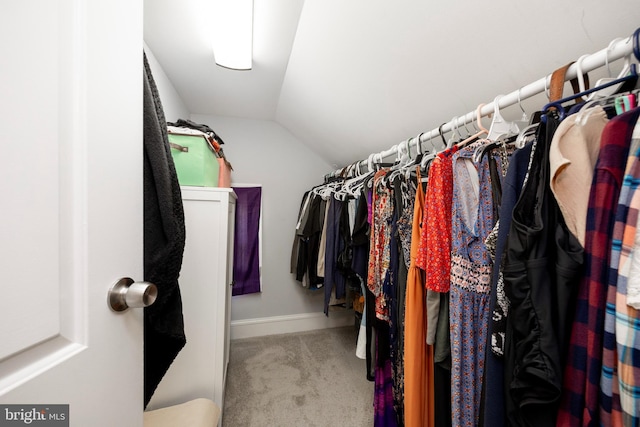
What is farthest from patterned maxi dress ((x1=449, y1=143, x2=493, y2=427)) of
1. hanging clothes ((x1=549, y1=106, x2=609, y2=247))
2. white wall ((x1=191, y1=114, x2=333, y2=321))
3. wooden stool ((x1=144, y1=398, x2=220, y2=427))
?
white wall ((x1=191, y1=114, x2=333, y2=321))

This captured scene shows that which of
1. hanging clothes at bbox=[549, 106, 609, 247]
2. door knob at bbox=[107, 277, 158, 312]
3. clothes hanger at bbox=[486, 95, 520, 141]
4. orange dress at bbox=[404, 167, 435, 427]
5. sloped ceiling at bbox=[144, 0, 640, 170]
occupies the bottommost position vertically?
orange dress at bbox=[404, 167, 435, 427]

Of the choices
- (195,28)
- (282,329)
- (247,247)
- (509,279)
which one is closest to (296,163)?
(247,247)

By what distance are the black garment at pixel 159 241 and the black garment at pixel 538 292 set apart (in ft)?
2.72

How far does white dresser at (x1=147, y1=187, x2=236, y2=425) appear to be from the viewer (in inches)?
44.0

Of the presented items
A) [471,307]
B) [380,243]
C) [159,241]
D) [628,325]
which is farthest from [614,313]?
[159,241]

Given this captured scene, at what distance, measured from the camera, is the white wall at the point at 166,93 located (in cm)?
149

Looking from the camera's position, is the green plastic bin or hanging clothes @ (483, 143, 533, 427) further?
the green plastic bin

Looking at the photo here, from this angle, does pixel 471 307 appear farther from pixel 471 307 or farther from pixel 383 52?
pixel 383 52

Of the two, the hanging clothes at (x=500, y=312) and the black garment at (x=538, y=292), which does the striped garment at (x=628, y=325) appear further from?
the hanging clothes at (x=500, y=312)

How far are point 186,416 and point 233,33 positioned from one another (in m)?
1.74

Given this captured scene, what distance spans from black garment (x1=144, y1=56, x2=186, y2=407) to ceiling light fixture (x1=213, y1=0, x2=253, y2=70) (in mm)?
630

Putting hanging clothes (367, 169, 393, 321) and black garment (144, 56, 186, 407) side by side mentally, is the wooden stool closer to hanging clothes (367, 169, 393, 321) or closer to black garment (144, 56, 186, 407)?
black garment (144, 56, 186, 407)

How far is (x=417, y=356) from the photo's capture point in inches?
33.8

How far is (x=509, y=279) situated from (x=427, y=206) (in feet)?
1.16
